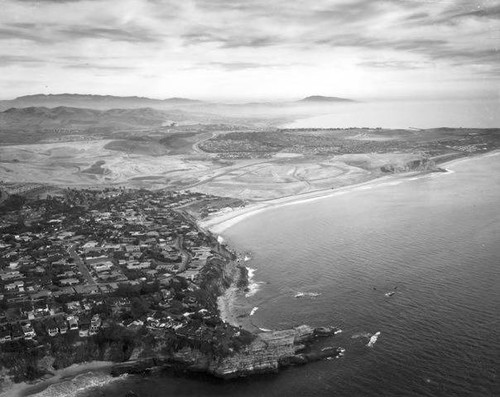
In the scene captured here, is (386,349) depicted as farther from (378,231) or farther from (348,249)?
(378,231)

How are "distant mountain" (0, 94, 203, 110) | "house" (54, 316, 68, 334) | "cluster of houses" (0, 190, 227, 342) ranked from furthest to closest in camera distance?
"distant mountain" (0, 94, 203, 110), "cluster of houses" (0, 190, 227, 342), "house" (54, 316, 68, 334)

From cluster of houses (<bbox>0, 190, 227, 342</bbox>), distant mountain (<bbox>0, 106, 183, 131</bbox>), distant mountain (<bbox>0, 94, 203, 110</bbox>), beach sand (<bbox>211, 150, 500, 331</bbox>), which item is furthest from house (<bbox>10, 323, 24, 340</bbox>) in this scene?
distant mountain (<bbox>0, 94, 203, 110</bbox>)

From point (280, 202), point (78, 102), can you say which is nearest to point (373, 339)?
point (280, 202)

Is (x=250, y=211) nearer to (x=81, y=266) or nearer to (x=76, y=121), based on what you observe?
(x=81, y=266)

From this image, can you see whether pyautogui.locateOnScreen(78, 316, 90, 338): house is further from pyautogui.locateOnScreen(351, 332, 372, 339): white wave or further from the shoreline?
the shoreline

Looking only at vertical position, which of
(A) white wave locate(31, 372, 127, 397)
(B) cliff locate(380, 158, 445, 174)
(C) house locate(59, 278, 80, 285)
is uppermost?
(B) cliff locate(380, 158, 445, 174)
